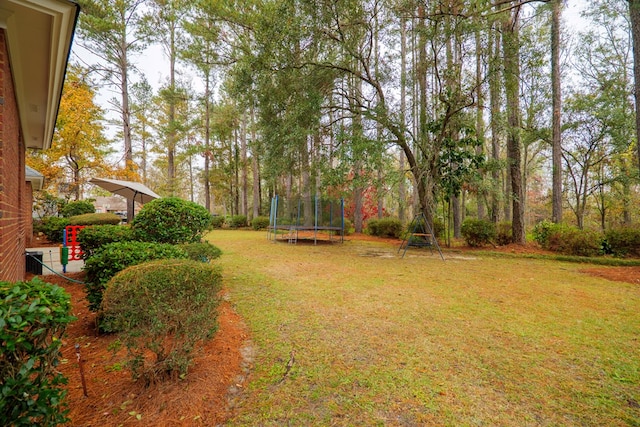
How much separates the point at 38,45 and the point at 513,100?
36.8ft

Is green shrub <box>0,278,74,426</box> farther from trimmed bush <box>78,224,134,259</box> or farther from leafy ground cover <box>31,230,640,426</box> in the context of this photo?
trimmed bush <box>78,224,134,259</box>

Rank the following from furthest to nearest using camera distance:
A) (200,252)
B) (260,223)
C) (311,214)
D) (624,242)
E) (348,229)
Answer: (260,223)
(348,229)
(311,214)
(624,242)
(200,252)

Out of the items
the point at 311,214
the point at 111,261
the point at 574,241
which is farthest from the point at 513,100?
the point at 111,261

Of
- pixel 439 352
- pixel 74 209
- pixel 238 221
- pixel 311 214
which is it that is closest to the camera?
pixel 439 352

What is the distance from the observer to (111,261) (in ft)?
9.28

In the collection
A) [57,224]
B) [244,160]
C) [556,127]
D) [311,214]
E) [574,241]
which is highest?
[244,160]

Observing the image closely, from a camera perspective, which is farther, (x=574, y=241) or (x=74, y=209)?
(x=74, y=209)

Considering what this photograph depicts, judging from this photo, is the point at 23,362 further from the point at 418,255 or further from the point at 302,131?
the point at 418,255

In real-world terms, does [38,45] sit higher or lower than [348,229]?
higher

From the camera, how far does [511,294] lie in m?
4.55

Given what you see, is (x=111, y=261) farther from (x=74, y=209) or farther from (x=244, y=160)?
(x=244, y=160)

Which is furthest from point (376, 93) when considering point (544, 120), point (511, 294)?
point (544, 120)

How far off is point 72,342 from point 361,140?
7417 millimetres

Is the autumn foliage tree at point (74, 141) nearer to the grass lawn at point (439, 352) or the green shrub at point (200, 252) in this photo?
the green shrub at point (200, 252)
